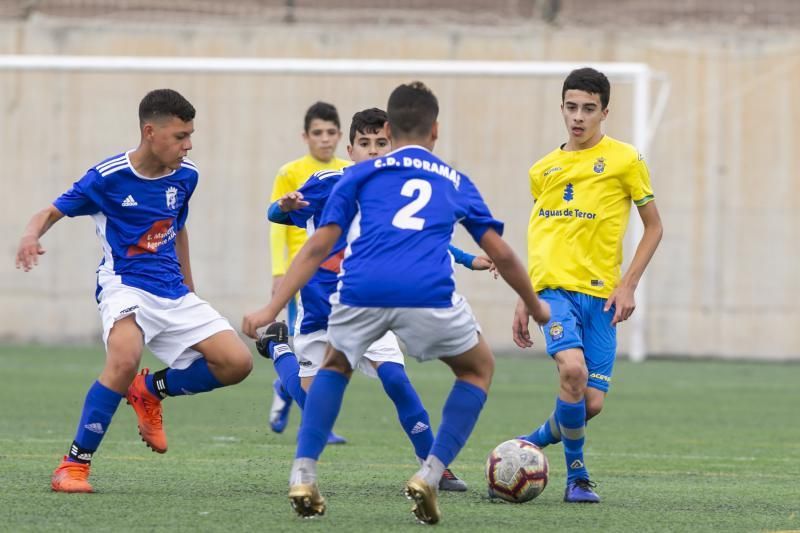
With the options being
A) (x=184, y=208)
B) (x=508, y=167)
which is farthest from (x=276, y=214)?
(x=508, y=167)

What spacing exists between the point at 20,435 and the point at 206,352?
2568 millimetres

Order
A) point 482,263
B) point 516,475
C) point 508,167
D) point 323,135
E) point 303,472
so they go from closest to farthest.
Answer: point 303,472 → point 516,475 → point 482,263 → point 323,135 → point 508,167

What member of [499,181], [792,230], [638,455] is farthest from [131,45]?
[638,455]

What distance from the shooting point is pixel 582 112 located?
6.50 metres

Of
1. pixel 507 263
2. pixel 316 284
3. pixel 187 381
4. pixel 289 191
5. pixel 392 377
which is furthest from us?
pixel 289 191

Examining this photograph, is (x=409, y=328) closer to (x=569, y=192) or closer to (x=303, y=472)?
(x=303, y=472)

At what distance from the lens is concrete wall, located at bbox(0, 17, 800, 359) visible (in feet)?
54.9

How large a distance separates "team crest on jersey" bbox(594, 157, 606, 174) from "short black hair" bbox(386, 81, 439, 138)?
55.6 inches

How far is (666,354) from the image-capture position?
16.7 metres

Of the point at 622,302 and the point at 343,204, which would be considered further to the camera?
the point at 622,302

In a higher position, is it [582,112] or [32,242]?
[582,112]

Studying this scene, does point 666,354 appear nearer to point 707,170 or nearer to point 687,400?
point 707,170

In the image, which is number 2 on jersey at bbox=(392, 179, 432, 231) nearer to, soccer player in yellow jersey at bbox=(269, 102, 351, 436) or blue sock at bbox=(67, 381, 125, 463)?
blue sock at bbox=(67, 381, 125, 463)

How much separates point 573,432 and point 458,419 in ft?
3.42
